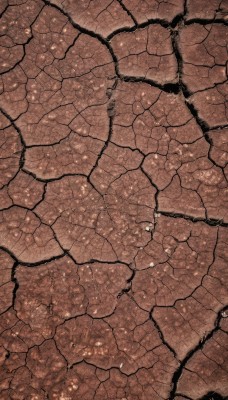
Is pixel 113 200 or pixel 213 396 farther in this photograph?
pixel 113 200

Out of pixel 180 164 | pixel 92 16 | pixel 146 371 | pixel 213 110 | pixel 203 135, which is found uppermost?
pixel 92 16

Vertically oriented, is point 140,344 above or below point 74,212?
below

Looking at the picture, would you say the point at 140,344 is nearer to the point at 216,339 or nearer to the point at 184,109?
the point at 216,339

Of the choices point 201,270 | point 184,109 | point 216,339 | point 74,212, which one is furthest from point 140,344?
point 184,109

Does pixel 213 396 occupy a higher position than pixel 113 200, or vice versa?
pixel 113 200

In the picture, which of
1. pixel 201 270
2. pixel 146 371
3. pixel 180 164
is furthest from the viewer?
pixel 180 164

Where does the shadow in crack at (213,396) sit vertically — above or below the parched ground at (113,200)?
below

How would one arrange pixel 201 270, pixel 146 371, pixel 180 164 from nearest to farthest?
pixel 146 371 → pixel 201 270 → pixel 180 164

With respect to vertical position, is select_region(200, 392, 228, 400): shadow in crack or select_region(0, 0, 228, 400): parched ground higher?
select_region(0, 0, 228, 400): parched ground
